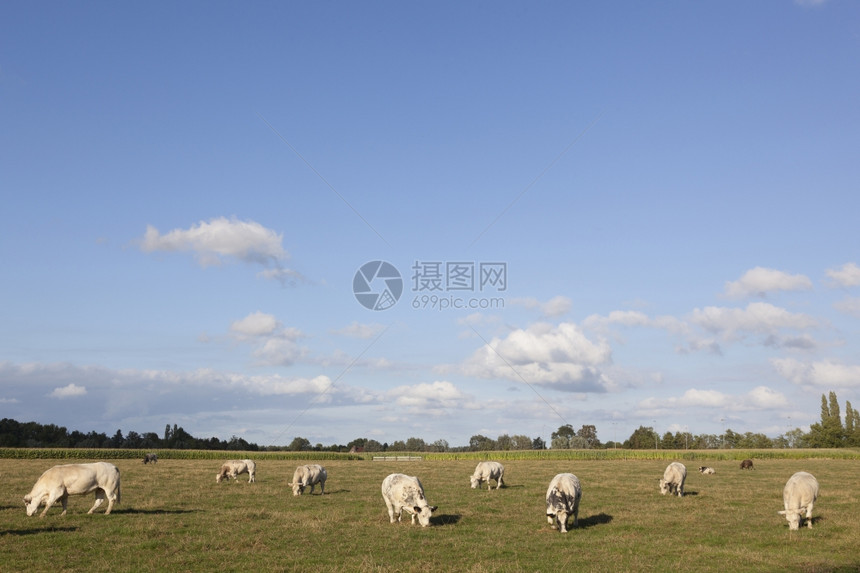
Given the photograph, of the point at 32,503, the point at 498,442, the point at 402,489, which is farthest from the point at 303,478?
the point at 498,442

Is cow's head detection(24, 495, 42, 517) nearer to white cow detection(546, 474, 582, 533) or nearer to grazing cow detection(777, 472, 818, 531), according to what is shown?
white cow detection(546, 474, 582, 533)

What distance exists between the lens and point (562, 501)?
2112cm

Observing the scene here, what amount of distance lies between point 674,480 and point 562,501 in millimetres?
14320

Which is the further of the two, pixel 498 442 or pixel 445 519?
pixel 498 442

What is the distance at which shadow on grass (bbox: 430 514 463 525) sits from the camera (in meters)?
22.4

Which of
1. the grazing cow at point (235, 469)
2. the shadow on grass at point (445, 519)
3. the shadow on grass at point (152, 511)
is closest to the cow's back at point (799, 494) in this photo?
the shadow on grass at point (445, 519)

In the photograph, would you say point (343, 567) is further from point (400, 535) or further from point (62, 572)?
point (62, 572)

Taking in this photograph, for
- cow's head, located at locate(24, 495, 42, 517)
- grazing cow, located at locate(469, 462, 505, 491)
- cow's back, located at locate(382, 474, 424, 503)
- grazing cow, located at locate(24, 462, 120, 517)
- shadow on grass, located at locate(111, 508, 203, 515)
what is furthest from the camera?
grazing cow, located at locate(469, 462, 505, 491)

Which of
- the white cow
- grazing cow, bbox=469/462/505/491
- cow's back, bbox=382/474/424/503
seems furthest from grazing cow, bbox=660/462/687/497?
cow's back, bbox=382/474/424/503

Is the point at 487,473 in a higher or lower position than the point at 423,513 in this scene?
lower

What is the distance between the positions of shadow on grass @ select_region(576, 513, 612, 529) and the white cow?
0.28 metres

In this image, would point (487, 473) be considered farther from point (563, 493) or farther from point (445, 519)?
point (563, 493)

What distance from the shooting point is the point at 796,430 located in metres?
184

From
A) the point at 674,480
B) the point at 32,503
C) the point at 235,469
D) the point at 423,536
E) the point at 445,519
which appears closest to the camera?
the point at 423,536
